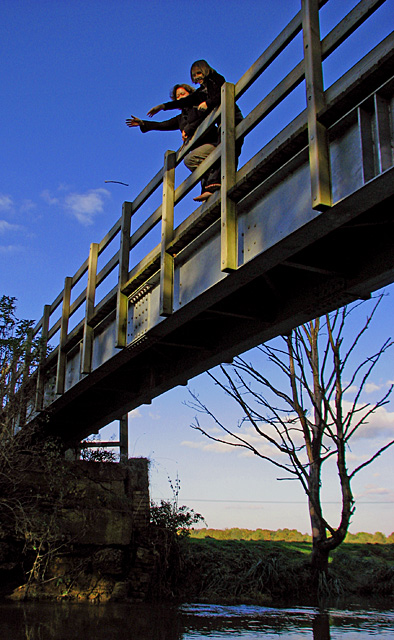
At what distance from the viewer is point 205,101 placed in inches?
301

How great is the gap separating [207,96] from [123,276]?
2.69 metres

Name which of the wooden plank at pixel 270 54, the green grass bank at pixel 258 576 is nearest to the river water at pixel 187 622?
the green grass bank at pixel 258 576

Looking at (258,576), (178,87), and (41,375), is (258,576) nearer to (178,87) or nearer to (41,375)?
(41,375)

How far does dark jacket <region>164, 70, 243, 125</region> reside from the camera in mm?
7330

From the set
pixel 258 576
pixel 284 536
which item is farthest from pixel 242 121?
pixel 284 536

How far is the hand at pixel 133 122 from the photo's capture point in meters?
8.82

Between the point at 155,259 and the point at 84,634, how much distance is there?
179 inches

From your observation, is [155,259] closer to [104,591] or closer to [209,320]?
[209,320]

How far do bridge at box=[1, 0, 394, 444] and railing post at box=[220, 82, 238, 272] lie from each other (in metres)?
0.01

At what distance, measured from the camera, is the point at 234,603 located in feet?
36.4

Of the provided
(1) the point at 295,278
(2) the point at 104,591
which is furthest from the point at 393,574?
(1) the point at 295,278

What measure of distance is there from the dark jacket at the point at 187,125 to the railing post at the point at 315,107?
2032mm

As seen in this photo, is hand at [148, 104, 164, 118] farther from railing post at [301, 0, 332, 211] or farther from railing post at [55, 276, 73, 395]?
railing post at [55, 276, 73, 395]

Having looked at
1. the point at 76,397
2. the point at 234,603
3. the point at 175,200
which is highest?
the point at 175,200
